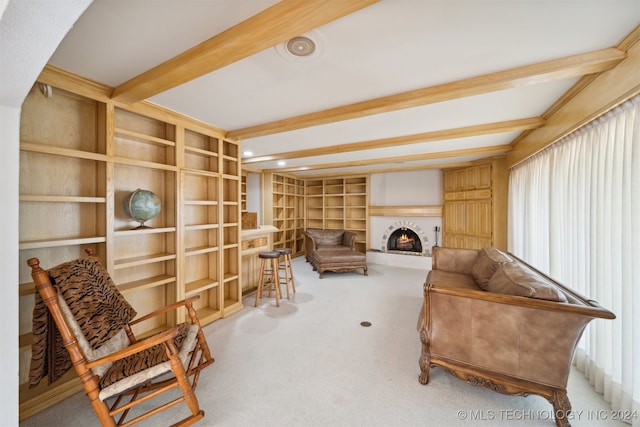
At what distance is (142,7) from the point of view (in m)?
1.09

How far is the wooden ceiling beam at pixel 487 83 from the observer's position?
4.73 ft

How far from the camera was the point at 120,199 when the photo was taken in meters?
2.17

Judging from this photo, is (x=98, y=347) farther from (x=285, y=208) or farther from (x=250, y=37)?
(x=285, y=208)

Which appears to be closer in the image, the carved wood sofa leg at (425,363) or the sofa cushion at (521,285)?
the sofa cushion at (521,285)

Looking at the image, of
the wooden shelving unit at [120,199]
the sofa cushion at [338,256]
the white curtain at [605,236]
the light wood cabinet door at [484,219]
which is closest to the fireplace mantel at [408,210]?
the light wood cabinet door at [484,219]

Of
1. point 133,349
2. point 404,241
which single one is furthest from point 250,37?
point 404,241

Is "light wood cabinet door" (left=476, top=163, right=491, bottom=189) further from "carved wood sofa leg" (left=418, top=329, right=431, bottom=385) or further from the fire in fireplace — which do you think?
"carved wood sofa leg" (left=418, top=329, right=431, bottom=385)

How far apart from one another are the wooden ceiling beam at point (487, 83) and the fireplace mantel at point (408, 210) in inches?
158

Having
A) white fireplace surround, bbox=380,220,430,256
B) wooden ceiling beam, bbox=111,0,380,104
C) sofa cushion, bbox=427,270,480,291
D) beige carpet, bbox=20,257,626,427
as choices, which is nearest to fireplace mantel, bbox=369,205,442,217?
white fireplace surround, bbox=380,220,430,256

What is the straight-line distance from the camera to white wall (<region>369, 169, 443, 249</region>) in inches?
219

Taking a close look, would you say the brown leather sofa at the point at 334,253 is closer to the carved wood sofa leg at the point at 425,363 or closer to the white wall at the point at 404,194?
the white wall at the point at 404,194

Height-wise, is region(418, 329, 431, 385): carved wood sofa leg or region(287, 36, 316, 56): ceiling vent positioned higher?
region(287, 36, 316, 56): ceiling vent

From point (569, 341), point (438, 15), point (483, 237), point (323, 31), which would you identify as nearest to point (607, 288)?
point (569, 341)

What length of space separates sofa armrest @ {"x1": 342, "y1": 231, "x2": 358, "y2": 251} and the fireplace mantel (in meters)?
1.15
